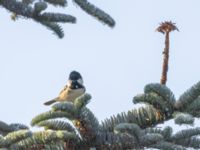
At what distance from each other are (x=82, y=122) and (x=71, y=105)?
134 millimetres

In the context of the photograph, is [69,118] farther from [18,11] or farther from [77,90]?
[77,90]

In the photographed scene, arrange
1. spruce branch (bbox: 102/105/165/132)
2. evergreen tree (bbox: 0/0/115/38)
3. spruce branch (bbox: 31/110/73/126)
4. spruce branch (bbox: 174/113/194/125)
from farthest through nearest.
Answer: evergreen tree (bbox: 0/0/115/38), spruce branch (bbox: 102/105/165/132), spruce branch (bbox: 31/110/73/126), spruce branch (bbox: 174/113/194/125)

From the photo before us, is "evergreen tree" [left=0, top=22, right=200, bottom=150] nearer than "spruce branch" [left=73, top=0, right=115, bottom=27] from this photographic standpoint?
Yes

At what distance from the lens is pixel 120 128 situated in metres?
2.72

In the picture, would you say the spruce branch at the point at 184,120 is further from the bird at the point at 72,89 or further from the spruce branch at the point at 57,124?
the bird at the point at 72,89

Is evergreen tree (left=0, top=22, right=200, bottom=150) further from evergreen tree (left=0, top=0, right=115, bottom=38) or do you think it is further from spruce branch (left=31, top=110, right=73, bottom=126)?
evergreen tree (left=0, top=0, right=115, bottom=38)

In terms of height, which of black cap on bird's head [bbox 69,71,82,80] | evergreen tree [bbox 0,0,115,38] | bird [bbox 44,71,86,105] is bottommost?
evergreen tree [bbox 0,0,115,38]

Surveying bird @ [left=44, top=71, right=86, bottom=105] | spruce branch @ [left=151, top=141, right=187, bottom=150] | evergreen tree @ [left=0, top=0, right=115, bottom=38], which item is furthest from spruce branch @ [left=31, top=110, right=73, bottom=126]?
bird @ [left=44, top=71, right=86, bottom=105]

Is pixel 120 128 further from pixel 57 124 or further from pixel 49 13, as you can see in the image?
pixel 49 13

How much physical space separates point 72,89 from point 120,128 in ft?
17.8

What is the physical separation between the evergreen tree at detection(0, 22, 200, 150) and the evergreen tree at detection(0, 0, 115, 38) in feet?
2.47

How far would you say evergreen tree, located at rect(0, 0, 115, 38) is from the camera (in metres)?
3.63

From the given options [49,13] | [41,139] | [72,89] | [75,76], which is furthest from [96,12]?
[75,76]

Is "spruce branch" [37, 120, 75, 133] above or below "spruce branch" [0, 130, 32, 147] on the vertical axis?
above
